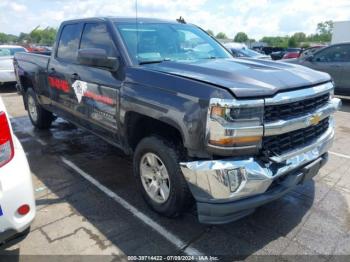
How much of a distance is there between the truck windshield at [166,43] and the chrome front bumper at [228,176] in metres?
1.43

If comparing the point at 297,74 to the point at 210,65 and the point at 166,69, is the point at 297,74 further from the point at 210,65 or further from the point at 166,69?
the point at 166,69

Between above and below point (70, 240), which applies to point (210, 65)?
above

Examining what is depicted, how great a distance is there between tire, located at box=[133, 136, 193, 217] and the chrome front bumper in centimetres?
24

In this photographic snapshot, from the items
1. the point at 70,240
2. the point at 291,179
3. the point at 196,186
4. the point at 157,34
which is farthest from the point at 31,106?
the point at 291,179

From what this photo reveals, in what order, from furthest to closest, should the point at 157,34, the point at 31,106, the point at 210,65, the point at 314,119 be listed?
the point at 31,106 → the point at 157,34 → the point at 210,65 → the point at 314,119

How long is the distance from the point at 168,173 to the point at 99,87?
141 centimetres

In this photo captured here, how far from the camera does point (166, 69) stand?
313 cm

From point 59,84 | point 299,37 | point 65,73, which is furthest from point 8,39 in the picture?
point 65,73

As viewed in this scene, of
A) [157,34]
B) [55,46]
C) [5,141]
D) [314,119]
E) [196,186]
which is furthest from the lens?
[55,46]

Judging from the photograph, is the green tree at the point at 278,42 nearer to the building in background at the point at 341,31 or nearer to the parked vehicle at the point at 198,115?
the building in background at the point at 341,31

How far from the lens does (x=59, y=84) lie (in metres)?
4.86

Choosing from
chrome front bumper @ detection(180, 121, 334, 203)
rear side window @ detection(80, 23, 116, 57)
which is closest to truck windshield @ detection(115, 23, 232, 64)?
rear side window @ detection(80, 23, 116, 57)

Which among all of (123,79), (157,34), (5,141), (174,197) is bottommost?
(174,197)

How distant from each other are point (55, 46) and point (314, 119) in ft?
13.0
